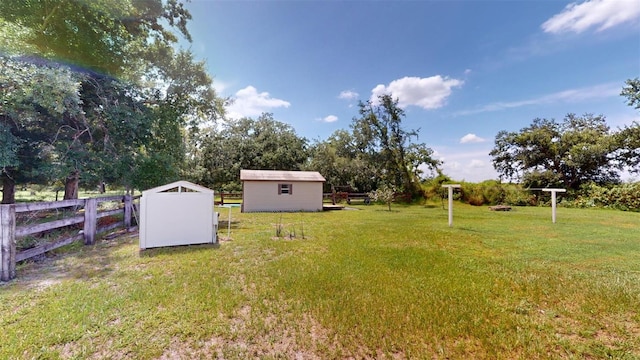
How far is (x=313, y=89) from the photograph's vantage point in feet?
55.1

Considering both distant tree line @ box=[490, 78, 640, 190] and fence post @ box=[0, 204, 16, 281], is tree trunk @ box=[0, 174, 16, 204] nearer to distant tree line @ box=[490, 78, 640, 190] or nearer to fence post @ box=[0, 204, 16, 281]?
fence post @ box=[0, 204, 16, 281]

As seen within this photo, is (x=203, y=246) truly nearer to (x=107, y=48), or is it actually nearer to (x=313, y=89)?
(x=107, y=48)

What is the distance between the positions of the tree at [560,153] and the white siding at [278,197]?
20.1 metres

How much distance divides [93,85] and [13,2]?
313 cm

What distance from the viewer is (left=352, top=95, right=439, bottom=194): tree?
2311cm

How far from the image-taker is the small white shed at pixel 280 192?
15554 millimetres

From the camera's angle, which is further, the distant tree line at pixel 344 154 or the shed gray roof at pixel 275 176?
the distant tree line at pixel 344 154

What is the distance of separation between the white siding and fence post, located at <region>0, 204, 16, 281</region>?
11258 millimetres

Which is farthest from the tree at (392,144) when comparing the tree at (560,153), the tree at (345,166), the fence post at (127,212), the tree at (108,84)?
the fence post at (127,212)

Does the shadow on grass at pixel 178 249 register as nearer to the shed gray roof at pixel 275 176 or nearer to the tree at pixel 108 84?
the tree at pixel 108 84

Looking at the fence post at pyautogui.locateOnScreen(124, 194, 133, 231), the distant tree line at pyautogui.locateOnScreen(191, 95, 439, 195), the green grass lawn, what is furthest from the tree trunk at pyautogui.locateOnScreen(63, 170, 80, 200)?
the distant tree line at pyautogui.locateOnScreen(191, 95, 439, 195)

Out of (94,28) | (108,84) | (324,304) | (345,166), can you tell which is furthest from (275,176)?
(324,304)

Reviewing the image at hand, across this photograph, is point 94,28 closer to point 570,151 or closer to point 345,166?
point 345,166

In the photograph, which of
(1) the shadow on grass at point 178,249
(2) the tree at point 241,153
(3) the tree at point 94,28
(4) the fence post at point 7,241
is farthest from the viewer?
(2) the tree at point 241,153
